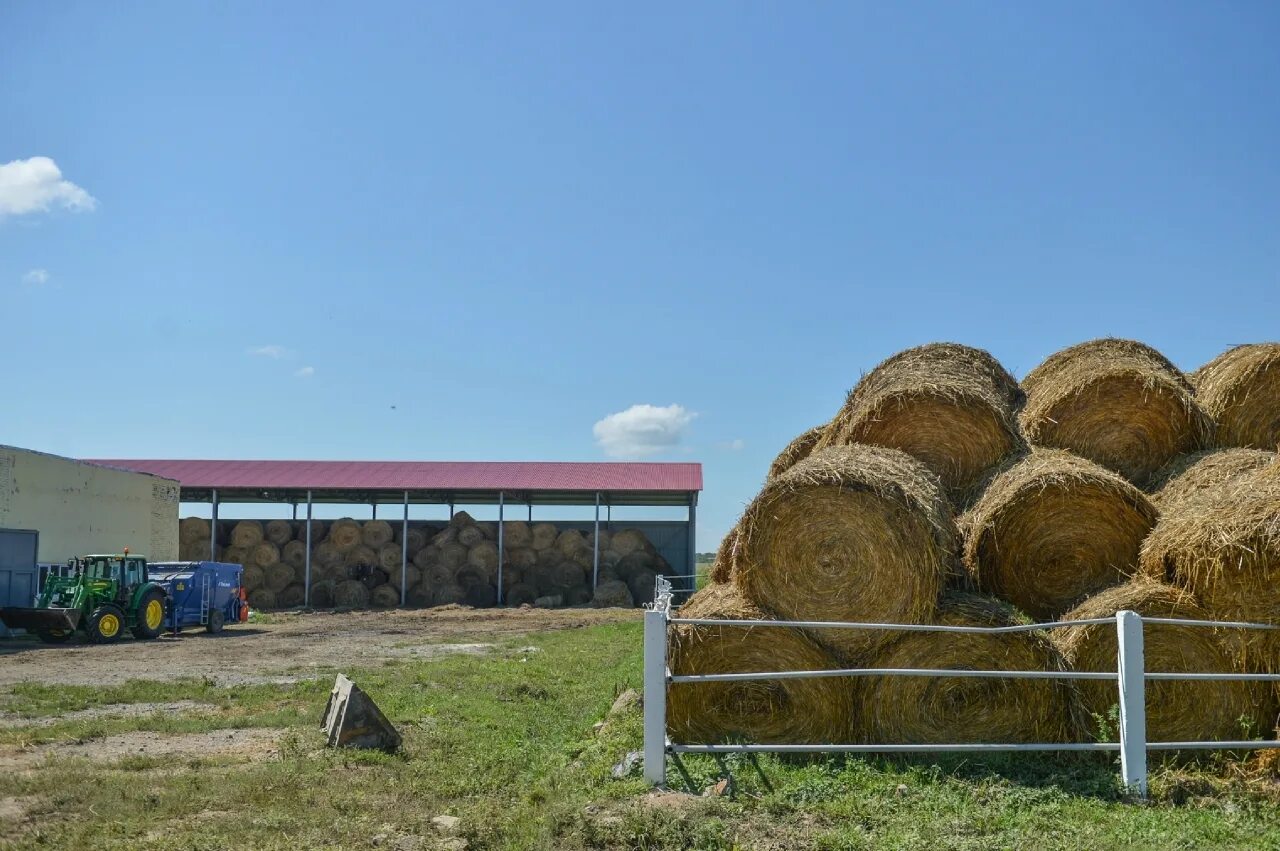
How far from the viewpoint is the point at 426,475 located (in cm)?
3397

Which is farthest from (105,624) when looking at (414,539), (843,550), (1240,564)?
(1240,564)

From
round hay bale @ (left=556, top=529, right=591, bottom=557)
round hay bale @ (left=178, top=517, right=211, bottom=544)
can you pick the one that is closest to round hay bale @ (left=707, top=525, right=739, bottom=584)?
round hay bale @ (left=556, top=529, right=591, bottom=557)

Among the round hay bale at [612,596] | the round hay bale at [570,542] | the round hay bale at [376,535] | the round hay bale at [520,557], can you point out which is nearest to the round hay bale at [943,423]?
the round hay bale at [612,596]

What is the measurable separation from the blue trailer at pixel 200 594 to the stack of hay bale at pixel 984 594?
16492 mm

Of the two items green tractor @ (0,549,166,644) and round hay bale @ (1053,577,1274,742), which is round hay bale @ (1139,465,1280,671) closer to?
round hay bale @ (1053,577,1274,742)

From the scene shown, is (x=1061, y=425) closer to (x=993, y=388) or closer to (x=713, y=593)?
(x=993, y=388)

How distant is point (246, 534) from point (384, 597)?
14.5 feet

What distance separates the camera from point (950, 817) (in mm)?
6270

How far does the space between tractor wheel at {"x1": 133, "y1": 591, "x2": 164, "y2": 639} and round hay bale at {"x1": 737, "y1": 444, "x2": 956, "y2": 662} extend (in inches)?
658

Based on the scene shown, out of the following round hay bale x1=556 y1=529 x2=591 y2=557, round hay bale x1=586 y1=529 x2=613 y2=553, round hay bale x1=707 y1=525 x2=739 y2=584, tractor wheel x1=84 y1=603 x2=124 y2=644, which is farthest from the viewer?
round hay bale x1=586 y1=529 x2=613 y2=553

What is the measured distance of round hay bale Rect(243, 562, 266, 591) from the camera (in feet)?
101

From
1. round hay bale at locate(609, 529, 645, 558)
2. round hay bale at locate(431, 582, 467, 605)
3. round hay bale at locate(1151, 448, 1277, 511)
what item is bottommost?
round hay bale at locate(431, 582, 467, 605)

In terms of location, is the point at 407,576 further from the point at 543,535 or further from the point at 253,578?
the point at 253,578

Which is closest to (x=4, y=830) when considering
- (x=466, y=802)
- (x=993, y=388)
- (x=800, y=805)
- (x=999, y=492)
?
(x=466, y=802)
